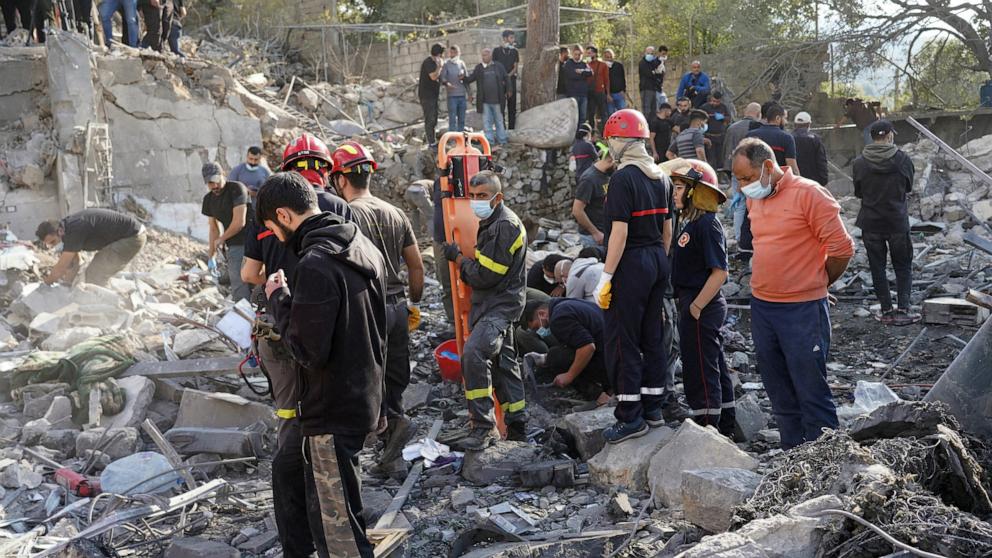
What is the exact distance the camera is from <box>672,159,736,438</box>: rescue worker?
5410 mm

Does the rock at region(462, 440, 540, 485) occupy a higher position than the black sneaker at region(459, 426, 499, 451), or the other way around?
the black sneaker at region(459, 426, 499, 451)

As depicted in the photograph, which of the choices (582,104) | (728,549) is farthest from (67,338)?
(582,104)

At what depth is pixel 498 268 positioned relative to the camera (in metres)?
5.52

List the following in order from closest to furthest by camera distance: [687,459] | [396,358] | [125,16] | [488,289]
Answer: [687,459], [396,358], [488,289], [125,16]

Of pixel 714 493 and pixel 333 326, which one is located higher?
pixel 333 326

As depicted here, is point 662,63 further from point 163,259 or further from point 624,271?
point 624,271

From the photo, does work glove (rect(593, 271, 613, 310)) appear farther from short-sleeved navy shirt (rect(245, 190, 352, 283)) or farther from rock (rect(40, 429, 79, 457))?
rock (rect(40, 429, 79, 457))

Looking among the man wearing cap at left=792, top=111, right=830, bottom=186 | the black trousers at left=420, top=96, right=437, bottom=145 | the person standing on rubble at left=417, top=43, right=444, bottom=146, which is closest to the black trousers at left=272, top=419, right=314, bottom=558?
the man wearing cap at left=792, top=111, right=830, bottom=186

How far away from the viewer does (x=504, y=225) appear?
5547 millimetres

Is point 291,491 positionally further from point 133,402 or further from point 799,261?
point 133,402

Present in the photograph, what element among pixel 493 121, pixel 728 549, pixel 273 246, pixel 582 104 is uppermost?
pixel 582 104

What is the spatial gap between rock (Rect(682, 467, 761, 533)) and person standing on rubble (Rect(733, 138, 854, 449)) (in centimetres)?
70

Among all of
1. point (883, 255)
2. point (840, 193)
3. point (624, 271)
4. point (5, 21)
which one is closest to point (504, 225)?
point (624, 271)

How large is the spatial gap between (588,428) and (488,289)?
1085mm
